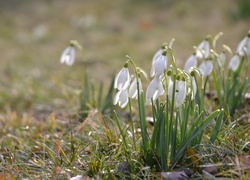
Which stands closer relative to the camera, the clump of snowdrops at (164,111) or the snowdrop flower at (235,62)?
the clump of snowdrops at (164,111)

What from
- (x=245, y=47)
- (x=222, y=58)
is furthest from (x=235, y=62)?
(x=245, y=47)

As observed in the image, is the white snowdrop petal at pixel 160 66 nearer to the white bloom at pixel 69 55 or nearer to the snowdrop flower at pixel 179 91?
the snowdrop flower at pixel 179 91

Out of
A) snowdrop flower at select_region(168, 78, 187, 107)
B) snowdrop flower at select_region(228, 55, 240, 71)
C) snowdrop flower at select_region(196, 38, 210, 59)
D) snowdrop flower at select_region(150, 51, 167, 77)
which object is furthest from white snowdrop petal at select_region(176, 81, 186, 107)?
snowdrop flower at select_region(228, 55, 240, 71)

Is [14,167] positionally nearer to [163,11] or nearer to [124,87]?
[124,87]

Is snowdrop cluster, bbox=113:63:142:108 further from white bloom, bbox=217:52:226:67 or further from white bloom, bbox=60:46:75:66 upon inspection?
white bloom, bbox=60:46:75:66

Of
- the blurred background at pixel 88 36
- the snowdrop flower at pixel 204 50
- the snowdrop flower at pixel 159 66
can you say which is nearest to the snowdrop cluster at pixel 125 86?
the snowdrop flower at pixel 159 66
